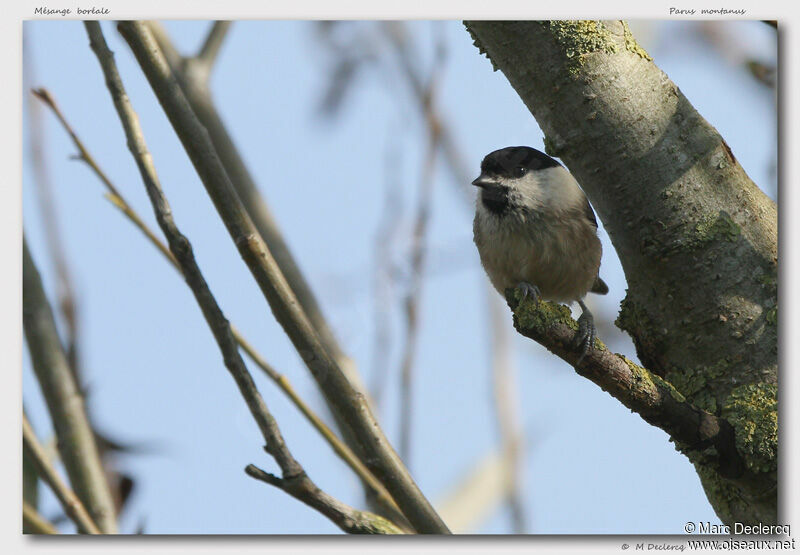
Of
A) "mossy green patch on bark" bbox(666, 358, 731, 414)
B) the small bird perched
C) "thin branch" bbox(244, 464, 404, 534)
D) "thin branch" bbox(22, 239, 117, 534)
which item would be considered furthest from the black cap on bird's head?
"thin branch" bbox(22, 239, 117, 534)

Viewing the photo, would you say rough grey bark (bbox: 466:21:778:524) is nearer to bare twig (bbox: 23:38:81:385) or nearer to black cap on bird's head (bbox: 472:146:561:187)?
black cap on bird's head (bbox: 472:146:561:187)

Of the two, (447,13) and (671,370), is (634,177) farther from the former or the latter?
(447,13)

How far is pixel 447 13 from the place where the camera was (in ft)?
5.17

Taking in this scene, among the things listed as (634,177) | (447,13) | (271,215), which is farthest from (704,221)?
(271,215)

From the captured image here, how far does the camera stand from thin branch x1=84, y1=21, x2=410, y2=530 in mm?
1107

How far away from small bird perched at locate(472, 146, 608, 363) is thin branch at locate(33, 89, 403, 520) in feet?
1.64

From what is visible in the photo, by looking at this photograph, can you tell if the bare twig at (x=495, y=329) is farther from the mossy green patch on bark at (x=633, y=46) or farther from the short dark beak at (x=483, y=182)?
the mossy green patch on bark at (x=633, y=46)

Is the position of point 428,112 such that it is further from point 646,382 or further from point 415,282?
point 646,382

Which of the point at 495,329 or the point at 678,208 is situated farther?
the point at 495,329

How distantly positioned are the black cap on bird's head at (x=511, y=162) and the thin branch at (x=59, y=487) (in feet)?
3.08

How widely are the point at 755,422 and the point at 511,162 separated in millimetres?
677

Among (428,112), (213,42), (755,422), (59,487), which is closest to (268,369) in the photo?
(59,487)

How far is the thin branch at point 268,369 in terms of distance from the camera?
124cm

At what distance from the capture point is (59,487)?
117cm
